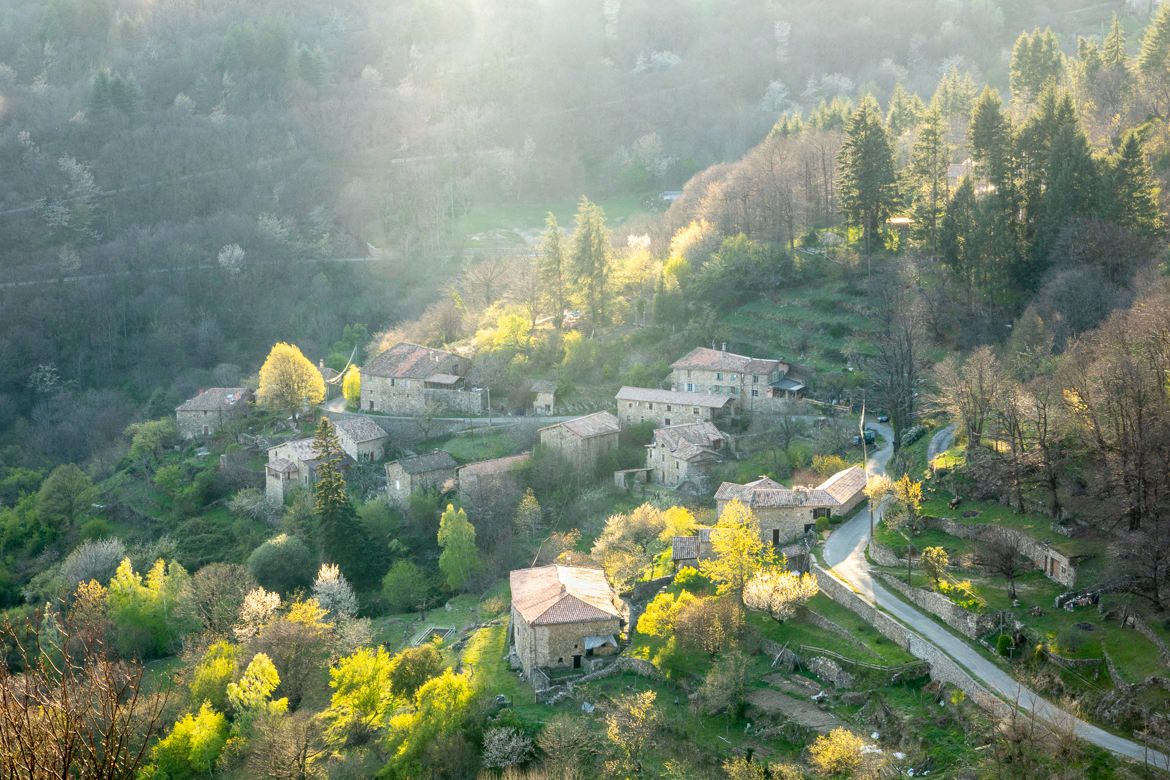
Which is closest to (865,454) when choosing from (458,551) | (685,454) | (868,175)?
(685,454)

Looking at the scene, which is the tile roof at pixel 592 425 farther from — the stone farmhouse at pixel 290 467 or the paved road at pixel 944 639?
the paved road at pixel 944 639

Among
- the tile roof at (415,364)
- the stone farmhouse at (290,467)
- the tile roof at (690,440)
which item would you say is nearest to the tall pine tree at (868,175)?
the tile roof at (690,440)

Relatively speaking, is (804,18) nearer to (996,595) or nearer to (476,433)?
(476,433)

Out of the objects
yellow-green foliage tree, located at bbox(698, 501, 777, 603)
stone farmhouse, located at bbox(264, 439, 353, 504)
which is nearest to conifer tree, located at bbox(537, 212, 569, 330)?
stone farmhouse, located at bbox(264, 439, 353, 504)

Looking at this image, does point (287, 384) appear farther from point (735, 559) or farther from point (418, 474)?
point (735, 559)

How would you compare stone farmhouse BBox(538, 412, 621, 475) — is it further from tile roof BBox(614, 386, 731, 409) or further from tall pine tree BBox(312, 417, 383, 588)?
tall pine tree BBox(312, 417, 383, 588)

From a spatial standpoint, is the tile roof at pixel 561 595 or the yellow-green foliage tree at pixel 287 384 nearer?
the tile roof at pixel 561 595
